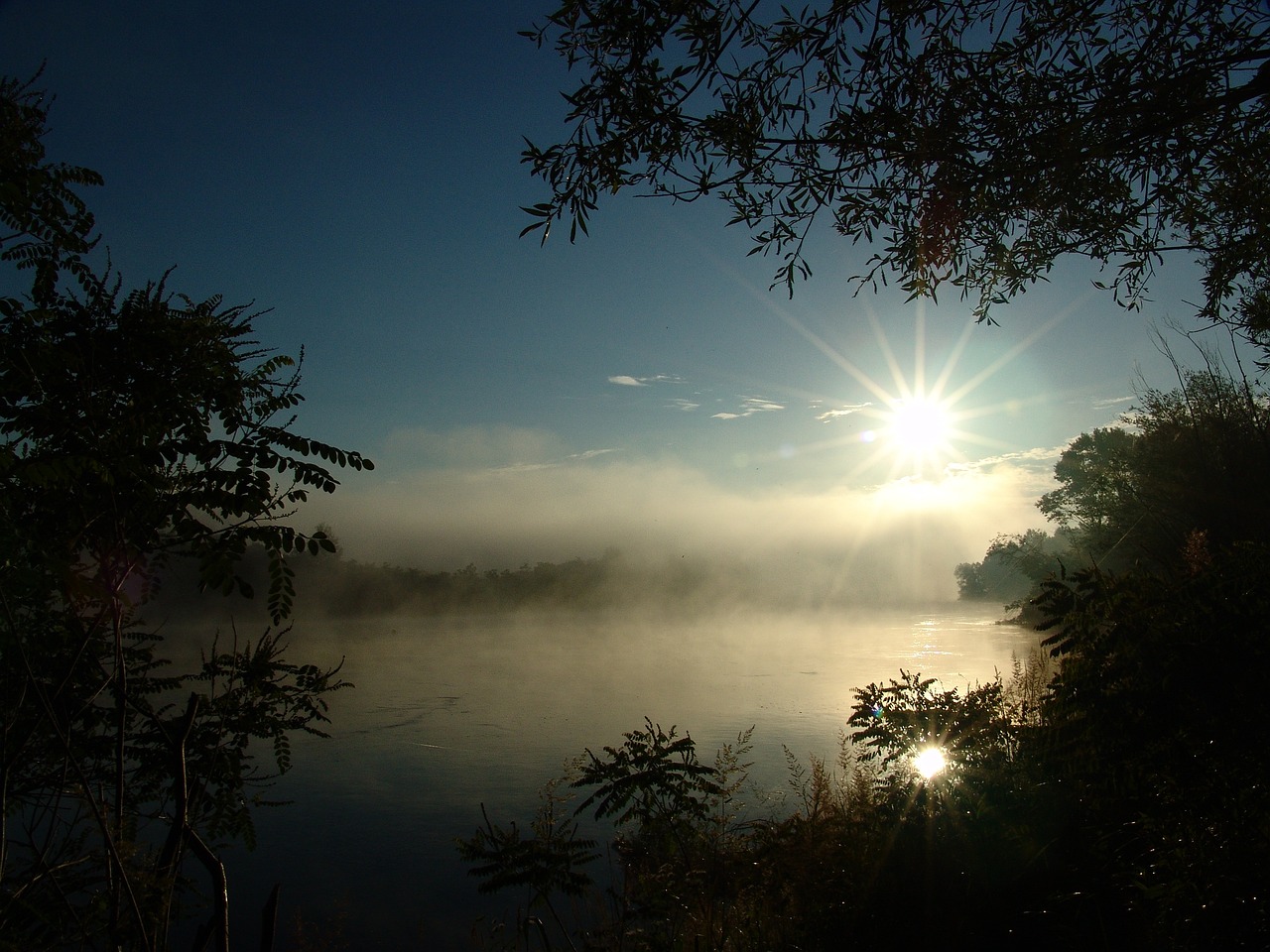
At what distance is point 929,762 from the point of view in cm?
416

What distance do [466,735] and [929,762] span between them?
11.2 meters

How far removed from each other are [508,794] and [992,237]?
8540 millimetres

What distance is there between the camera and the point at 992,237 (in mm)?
4496

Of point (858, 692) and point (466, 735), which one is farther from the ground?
point (858, 692)

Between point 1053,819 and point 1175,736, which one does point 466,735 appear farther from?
point 1175,736

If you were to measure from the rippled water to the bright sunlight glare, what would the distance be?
4157mm

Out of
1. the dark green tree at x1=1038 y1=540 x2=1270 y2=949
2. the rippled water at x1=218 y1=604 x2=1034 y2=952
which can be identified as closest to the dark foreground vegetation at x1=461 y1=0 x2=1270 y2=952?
the dark green tree at x1=1038 y1=540 x2=1270 y2=949

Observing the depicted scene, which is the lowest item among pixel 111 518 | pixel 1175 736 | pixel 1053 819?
pixel 1053 819

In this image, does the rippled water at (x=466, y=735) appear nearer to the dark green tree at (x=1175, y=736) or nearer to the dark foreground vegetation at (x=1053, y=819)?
the dark foreground vegetation at (x=1053, y=819)

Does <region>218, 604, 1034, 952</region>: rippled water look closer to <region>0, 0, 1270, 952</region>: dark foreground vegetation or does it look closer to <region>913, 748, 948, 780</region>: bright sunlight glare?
<region>0, 0, 1270, 952</region>: dark foreground vegetation

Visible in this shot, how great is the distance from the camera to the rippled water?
23.5 feet

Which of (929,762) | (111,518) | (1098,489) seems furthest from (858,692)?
(1098,489)

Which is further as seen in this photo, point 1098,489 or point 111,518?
point 1098,489

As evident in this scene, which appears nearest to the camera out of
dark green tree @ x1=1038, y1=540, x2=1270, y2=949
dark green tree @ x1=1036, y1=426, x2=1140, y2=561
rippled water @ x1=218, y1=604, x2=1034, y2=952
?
dark green tree @ x1=1038, y1=540, x2=1270, y2=949
